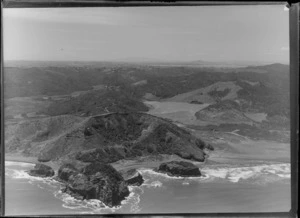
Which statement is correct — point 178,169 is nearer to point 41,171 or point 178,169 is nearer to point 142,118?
point 142,118

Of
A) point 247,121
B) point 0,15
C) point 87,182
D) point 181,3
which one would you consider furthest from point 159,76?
point 0,15

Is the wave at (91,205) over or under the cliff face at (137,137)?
under

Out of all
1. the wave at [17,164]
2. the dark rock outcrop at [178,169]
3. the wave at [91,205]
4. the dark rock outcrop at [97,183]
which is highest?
the dark rock outcrop at [178,169]

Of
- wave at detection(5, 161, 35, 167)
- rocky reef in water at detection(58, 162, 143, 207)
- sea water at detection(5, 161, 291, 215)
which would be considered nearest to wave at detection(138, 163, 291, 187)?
sea water at detection(5, 161, 291, 215)

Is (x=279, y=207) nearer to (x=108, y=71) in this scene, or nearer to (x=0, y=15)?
(x=108, y=71)

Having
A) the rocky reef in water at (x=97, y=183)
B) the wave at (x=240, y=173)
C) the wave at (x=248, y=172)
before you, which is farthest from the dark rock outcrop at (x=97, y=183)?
the wave at (x=248, y=172)

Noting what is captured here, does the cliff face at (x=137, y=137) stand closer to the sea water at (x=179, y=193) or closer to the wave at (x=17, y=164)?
the sea water at (x=179, y=193)
